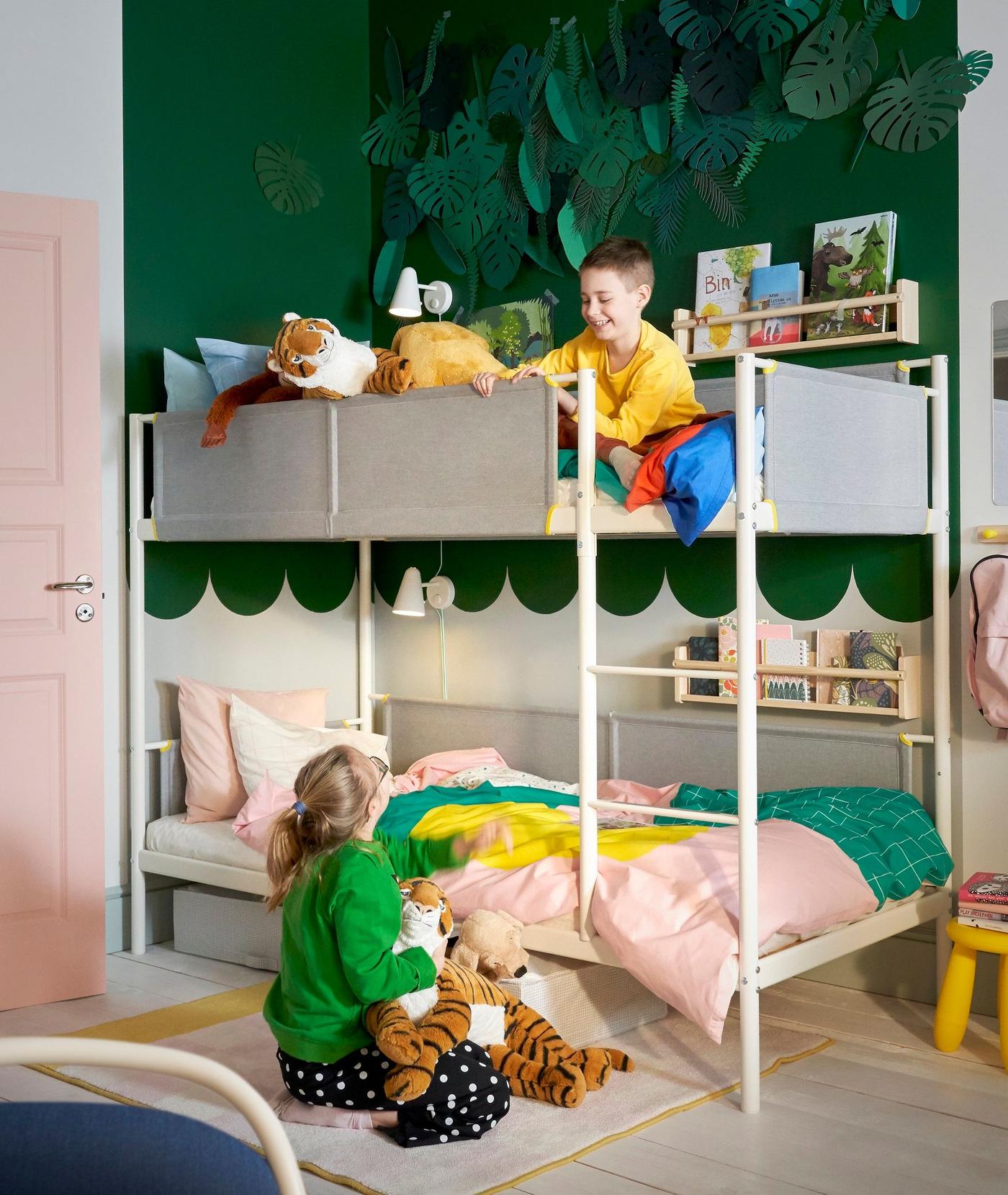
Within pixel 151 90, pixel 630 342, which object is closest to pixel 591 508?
pixel 630 342

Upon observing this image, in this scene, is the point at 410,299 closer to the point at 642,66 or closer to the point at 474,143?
the point at 474,143

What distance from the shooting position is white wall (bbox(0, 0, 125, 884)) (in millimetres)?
3672

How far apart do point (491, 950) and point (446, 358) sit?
137 centimetres

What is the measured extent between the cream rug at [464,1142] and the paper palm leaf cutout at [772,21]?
252 centimetres

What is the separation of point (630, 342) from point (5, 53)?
197 centimetres

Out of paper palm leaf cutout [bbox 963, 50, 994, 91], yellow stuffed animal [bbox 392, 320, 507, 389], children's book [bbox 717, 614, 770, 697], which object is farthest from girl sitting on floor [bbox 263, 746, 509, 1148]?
paper palm leaf cutout [bbox 963, 50, 994, 91]

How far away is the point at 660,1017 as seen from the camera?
321 centimetres

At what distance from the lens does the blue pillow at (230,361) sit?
388 centimetres

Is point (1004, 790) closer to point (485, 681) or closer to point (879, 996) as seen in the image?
point (879, 996)

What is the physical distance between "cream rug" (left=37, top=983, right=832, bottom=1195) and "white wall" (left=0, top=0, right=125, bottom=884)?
88 centimetres

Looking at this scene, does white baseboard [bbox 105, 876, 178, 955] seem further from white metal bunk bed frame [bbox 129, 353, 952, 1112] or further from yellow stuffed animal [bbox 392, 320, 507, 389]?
yellow stuffed animal [bbox 392, 320, 507, 389]

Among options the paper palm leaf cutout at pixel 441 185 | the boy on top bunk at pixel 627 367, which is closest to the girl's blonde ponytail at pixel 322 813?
the boy on top bunk at pixel 627 367

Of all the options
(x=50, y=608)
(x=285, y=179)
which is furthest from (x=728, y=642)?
(x=285, y=179)

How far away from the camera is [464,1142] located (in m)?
2.55
